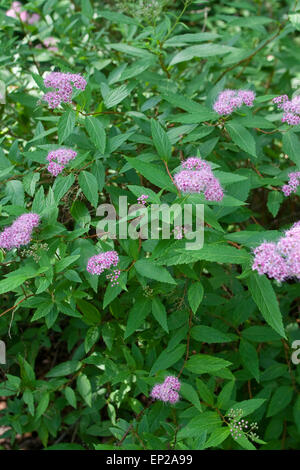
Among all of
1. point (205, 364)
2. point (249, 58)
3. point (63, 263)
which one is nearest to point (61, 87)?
point (63, 263)

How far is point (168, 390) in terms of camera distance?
3.79 feet

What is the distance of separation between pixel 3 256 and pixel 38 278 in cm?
15

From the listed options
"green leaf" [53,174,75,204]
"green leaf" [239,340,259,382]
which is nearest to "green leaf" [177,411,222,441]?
"green leaf" [239,340,259,382]

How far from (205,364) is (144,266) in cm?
32

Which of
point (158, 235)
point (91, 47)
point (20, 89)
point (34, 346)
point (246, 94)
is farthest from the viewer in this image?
point (91, 47)

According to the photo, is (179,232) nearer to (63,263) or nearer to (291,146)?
(63,263)

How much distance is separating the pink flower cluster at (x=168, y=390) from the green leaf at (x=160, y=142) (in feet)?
1.94

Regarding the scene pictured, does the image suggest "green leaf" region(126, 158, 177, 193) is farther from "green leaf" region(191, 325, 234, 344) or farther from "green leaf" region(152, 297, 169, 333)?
"green leaf" region(191, 325, 234, 344)

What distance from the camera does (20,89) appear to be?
1.79m

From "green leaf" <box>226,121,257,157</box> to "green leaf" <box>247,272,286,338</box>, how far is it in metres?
0.39

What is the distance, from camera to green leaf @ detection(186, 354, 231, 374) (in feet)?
3.78
